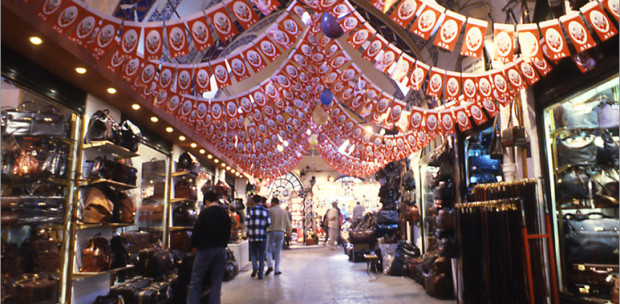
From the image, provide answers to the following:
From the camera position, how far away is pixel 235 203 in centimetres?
1188

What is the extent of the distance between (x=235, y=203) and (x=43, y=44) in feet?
28.1

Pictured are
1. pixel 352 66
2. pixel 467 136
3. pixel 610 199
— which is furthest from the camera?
pixel 467 136

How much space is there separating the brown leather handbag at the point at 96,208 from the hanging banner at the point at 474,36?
166 inches

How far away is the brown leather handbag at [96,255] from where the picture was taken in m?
4.87

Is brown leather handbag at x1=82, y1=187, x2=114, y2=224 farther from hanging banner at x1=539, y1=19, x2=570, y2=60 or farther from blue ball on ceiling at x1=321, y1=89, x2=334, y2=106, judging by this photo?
hanging banner at x1=539, y1=19, x2=570, y2=60

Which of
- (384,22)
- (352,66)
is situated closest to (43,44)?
(352,66)

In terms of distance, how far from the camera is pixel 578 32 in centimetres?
354

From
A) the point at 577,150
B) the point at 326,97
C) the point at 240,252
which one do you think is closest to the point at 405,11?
the point at 577,150

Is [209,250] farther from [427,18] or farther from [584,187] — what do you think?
[584,187]

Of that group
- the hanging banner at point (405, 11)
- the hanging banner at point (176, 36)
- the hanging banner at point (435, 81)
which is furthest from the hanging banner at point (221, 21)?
the hanging banner at point (435, 81)

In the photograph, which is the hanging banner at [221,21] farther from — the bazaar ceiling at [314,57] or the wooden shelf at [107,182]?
the wooden shelf at [107,182]

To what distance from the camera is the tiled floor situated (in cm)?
639

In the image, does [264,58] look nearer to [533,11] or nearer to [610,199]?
[533,11]

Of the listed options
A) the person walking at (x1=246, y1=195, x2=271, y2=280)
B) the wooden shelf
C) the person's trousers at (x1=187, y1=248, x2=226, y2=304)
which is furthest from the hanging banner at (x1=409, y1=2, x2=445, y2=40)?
the person walking at (x1=246, y1=195, x2=271, y2=280)
